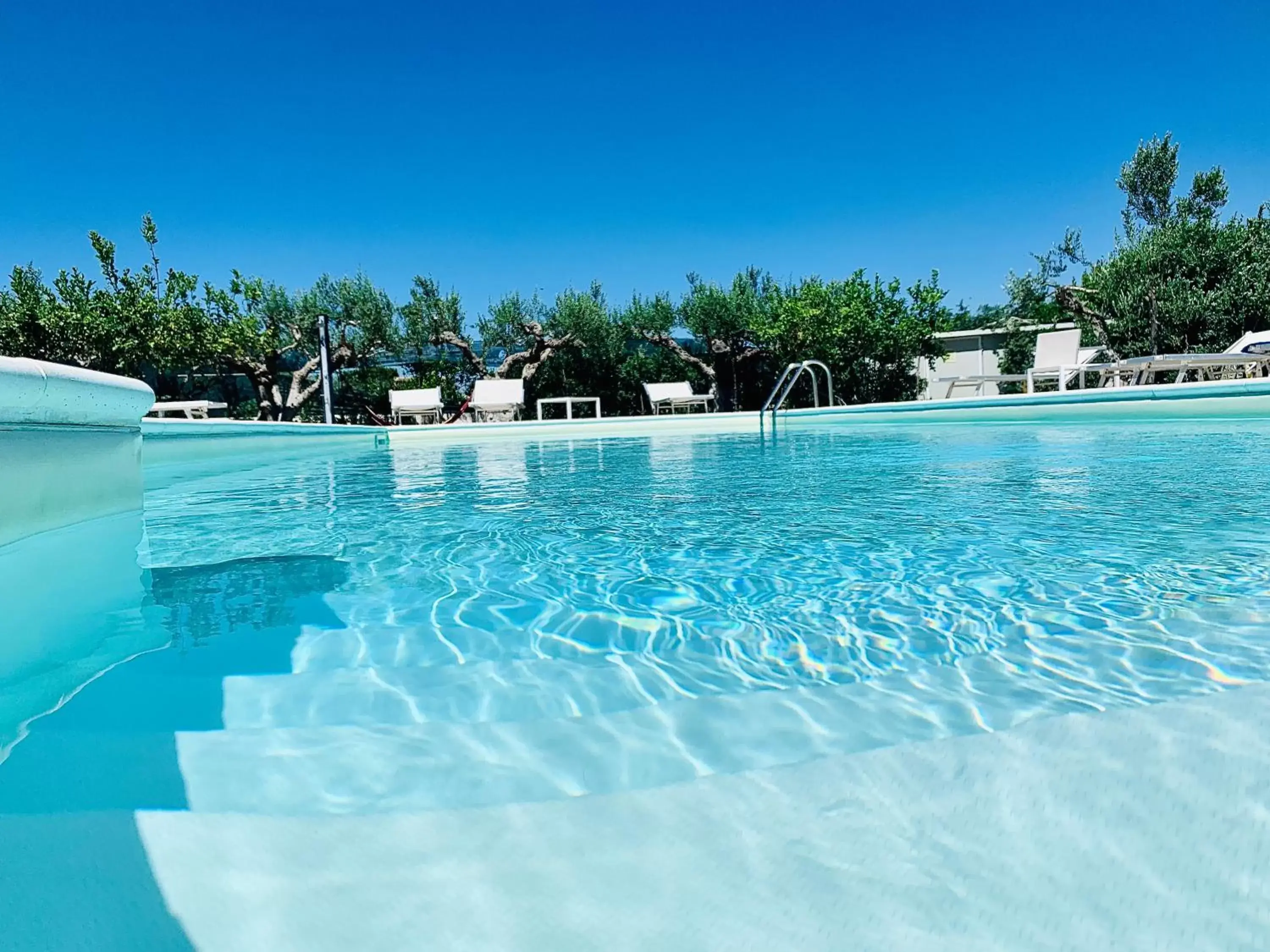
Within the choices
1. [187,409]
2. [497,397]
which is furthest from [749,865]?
[497,397]

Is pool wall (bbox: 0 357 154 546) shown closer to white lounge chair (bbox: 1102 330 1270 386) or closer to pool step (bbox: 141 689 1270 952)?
pool step (bbox: 141 689 1270 952)

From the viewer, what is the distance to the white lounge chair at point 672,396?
17.8 metres

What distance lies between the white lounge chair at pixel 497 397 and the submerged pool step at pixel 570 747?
1644 centimetres

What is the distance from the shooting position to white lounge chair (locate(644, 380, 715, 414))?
17.8m

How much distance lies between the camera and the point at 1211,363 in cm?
1112

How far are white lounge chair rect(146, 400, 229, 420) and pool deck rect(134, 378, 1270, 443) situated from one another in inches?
188

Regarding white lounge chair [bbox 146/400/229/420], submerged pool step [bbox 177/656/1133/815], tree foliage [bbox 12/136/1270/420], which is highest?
tree foliage [bbox 12/136/1270/420]

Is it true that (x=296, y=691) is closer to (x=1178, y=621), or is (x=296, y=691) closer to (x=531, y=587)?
(x=531, y=587)

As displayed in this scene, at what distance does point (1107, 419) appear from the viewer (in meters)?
9.31

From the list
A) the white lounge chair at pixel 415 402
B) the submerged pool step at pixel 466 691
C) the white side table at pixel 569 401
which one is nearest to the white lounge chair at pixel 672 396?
the white side table at pixel 569 401

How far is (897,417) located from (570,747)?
10723 mm

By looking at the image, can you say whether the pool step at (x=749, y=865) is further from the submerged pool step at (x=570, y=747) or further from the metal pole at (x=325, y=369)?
the metal pole at (x=325, y=369)

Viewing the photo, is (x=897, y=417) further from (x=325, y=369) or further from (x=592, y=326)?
(x=325, y=369)

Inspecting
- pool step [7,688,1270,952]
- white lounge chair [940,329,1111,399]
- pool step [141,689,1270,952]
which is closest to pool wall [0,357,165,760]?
pool step [7,688,1270,952]
